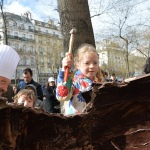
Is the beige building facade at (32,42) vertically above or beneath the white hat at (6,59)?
above

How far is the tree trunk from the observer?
364cm

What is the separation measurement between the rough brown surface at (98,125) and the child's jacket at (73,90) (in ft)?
3.18

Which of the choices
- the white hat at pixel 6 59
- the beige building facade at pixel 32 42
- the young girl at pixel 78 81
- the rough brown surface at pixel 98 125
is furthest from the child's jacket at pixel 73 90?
the beige building facade at pixel 32 42

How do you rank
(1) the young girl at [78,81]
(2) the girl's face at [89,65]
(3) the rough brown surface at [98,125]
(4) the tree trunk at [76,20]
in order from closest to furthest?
1. (3) the rough brown surface at [98,125]
2. (1) the young girl at [78,81]
3. (2) the girl's face at [89,65]
4. (4) the tree trunk at [76,20]

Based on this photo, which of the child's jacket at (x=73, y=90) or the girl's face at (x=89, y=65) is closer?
the child's jacket at (x=73, y=90)

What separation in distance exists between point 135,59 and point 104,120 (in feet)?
136

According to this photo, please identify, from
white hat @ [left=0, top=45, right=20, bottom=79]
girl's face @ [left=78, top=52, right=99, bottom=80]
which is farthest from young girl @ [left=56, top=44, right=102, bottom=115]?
white hat @ [left=0, top=45, right=20, bottom=79]

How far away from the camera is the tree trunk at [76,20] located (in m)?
3.64

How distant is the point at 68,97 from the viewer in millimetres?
1887

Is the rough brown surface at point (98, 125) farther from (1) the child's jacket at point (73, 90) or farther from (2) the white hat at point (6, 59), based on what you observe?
(2) the white hat at point (6, 59)

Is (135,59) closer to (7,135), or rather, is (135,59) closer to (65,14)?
(65,14)

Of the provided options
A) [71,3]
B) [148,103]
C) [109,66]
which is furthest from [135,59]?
[148,103]

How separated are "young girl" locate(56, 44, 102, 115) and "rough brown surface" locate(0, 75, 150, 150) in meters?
0.90

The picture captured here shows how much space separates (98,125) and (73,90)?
114 cm
